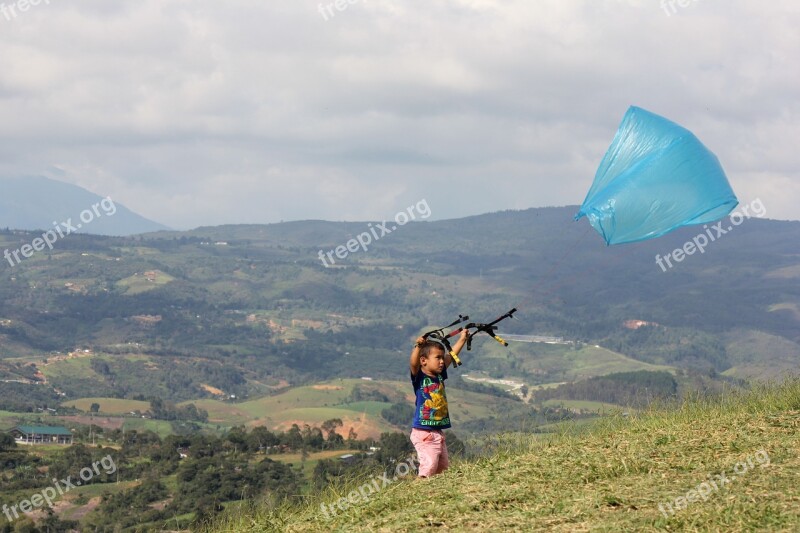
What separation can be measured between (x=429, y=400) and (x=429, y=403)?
0.14ft

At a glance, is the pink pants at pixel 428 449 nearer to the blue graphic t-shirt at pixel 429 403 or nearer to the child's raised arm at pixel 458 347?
the blue graphic t-shirt at pixel 429 403

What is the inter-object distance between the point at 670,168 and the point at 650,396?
4.78 m

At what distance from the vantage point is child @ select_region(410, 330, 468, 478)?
14250 millimetres

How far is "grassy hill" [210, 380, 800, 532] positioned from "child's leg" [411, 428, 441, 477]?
32 cm

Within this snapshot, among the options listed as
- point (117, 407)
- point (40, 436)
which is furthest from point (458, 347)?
point (117, 407)

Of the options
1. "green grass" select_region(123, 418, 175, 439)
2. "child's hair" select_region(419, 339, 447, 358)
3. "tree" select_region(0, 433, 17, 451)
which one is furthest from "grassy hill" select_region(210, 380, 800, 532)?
"green grass" select_region(123, 418, 175, 439)

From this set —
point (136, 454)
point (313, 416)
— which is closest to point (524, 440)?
point (136, 454)

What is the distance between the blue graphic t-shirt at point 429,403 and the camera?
14211mm

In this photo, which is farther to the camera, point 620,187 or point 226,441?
point 226,441

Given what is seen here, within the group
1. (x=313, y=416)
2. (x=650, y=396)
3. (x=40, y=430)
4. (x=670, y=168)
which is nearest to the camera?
(x=670, y=168)

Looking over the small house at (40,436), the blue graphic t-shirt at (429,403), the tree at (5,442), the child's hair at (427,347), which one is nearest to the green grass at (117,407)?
the small house at (40,436)

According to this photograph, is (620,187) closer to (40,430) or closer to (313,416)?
(40,430)

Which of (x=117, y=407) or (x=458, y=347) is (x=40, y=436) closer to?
(x=117, y=407)

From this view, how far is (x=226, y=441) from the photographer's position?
103062mm
